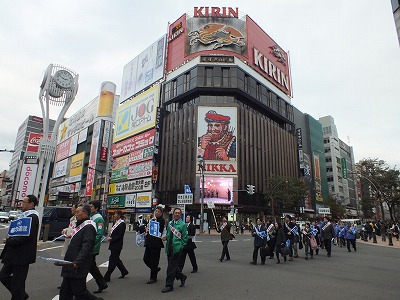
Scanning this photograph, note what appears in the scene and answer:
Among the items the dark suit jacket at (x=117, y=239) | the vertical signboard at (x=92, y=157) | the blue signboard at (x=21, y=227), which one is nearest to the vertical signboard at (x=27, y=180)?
the vertical signboard at (x=92, y=157)

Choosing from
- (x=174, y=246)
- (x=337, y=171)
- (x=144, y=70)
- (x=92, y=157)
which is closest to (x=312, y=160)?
(x=337, y=171)

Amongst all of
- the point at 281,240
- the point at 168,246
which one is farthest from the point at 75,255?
the point at 281,240

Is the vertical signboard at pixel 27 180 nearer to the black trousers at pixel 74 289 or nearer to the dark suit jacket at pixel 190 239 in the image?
the dark suit jacket at pixel 190 239

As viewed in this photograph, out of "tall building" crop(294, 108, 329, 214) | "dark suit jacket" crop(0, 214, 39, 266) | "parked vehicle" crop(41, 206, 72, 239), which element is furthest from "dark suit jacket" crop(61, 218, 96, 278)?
"tall building" crop(294, 108, 329, 214)

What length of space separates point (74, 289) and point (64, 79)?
1555 centimetres

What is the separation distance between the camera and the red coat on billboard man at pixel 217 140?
160ft

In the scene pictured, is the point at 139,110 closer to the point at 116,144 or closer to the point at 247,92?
the point at 116,144

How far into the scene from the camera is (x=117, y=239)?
7.29 m

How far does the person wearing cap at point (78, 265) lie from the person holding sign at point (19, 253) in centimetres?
89

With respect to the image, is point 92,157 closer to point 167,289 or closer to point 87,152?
point 87,152

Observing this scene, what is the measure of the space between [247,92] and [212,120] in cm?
983

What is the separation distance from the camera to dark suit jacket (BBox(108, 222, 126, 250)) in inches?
283

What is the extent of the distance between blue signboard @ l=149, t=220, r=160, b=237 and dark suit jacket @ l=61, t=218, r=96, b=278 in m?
2.89

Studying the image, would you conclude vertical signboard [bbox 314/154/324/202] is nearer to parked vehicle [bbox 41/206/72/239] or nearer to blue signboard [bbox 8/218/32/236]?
parked vehicle [bbox 41/206/72/239]
